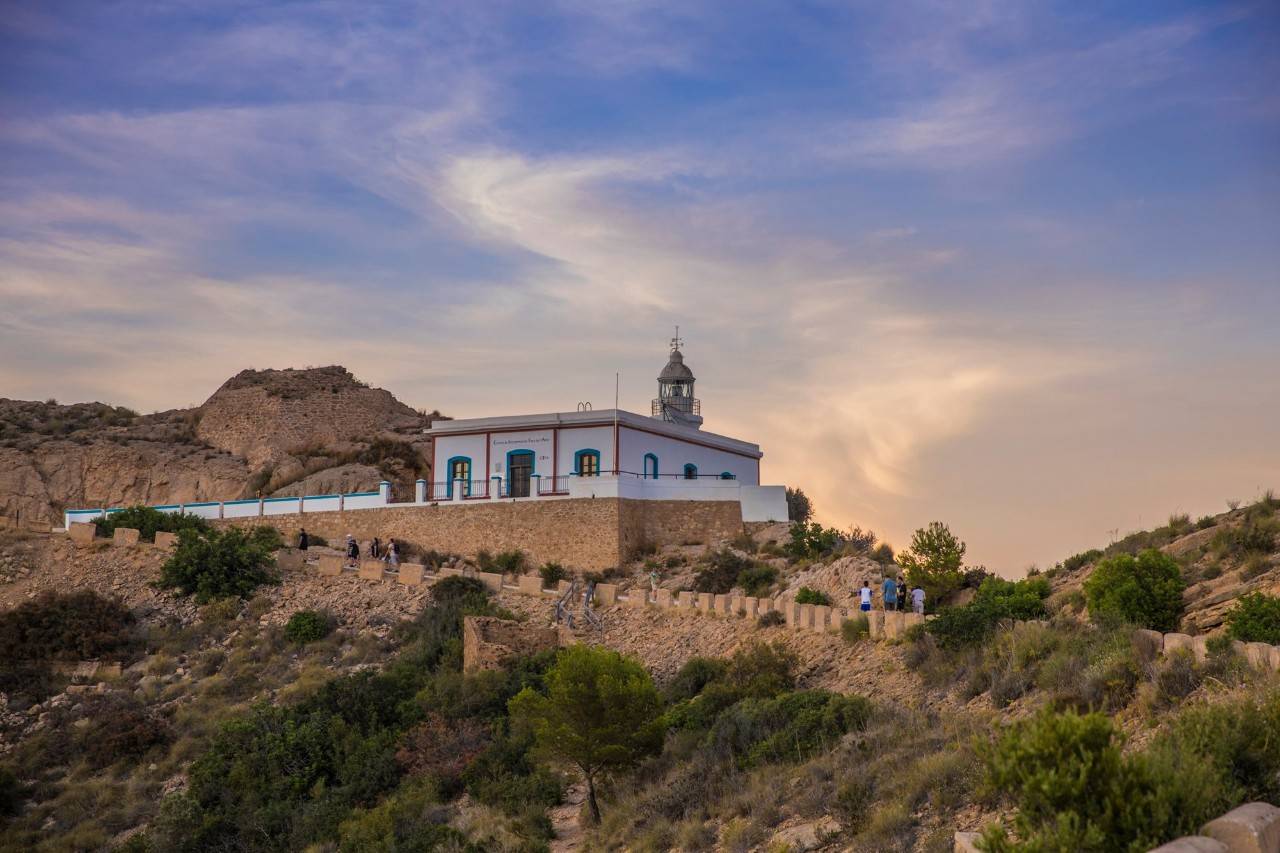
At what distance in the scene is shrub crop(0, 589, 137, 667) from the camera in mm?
33625

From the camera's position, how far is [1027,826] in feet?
38.5

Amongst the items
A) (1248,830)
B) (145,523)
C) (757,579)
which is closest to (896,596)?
(757,579)

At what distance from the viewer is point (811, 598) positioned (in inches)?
1123

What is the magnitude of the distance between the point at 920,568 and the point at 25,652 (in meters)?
22.6

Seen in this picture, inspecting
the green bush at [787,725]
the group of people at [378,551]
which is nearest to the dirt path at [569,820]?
the green bush at [787,725]

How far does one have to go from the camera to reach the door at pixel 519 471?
40531 mm

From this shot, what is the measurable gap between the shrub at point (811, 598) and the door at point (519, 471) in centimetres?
1360

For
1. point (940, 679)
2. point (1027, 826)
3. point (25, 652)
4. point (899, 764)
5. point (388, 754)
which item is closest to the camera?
point (1027, 826)

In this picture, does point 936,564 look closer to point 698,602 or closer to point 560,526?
point 698,602

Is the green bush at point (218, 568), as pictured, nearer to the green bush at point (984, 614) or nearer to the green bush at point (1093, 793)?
the green bush at point (984, 614)

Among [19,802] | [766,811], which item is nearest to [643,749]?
[766,811]

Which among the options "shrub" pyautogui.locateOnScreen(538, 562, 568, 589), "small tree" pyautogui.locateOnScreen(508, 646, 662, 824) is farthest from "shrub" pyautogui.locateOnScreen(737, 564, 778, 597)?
"small tree" pyautogui.locateOnScreen(508, 646, 662, 824)

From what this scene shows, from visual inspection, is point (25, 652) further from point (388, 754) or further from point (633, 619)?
point (633, 619)

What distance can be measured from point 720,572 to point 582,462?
736 centimetres
